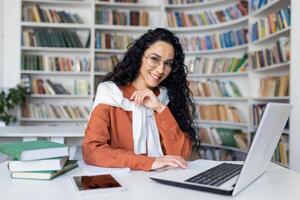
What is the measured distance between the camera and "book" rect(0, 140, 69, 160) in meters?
1.10

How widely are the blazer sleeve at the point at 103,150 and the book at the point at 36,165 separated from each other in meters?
0.24

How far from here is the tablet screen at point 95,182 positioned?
Result: 1.00 metres

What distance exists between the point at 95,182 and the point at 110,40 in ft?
13.2

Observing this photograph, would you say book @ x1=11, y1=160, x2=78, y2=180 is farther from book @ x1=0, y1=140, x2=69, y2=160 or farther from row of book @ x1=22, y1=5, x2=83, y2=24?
row of book @ x1=22, y1=5, x2=83, y2=24

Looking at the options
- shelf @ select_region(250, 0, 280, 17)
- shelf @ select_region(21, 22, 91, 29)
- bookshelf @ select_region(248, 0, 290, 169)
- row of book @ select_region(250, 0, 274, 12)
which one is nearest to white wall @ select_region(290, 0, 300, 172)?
bookshelf @ select_region(248, 0, 290, 169)

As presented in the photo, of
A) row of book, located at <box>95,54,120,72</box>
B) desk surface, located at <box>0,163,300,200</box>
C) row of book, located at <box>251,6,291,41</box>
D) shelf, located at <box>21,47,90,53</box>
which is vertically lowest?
desk surface, located at <box>0,163,300,200</box>

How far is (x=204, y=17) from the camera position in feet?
16.1

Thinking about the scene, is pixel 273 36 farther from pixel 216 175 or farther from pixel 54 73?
pixel 216 175

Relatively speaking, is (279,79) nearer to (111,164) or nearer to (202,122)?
(202,122)

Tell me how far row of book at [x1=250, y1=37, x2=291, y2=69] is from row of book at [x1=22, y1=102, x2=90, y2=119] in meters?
2.34

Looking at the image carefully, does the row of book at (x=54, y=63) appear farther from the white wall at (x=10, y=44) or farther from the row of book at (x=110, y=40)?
the row of book at (x=110, y=40)

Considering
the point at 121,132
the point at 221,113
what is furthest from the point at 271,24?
the point at 121,132

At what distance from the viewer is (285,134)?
138 inches

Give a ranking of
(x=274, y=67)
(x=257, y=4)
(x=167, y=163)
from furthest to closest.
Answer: (x=257, y=4) → (x=274, y=67) → (x=167, y=163)
